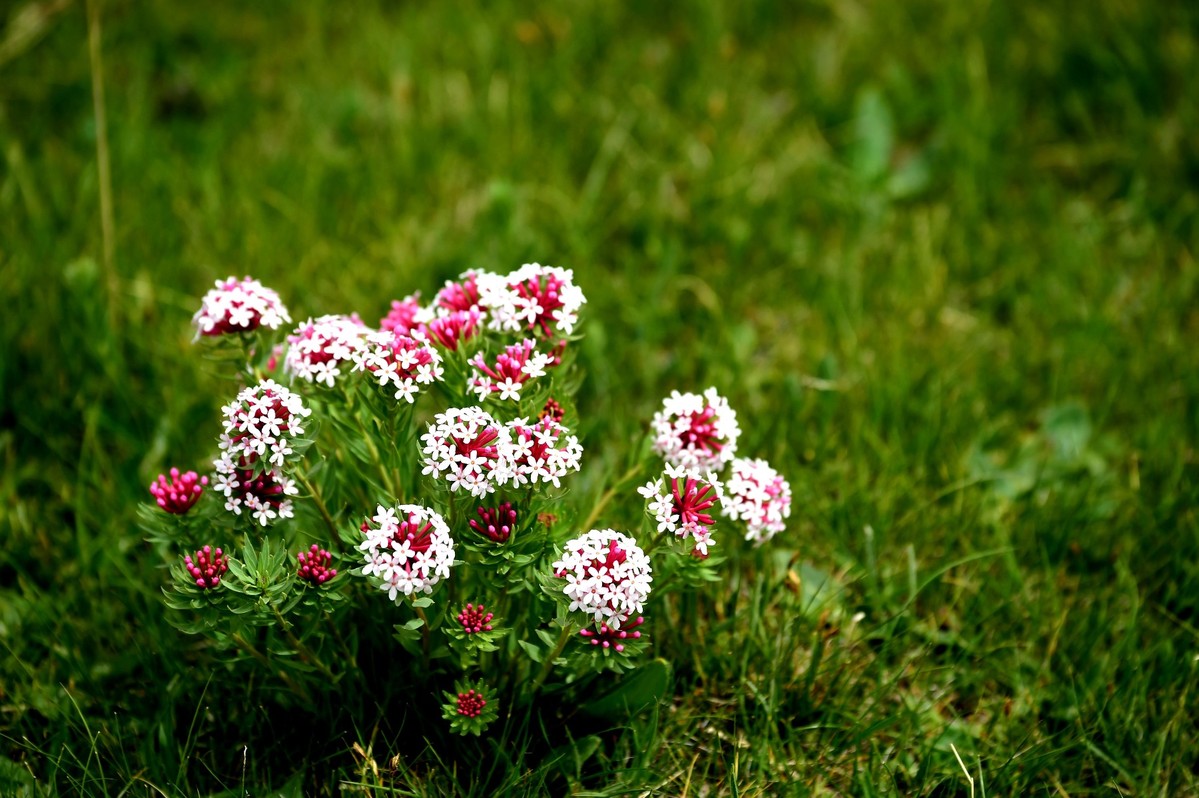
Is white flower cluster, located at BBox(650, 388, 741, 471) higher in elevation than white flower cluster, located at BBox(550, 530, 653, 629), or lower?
higher

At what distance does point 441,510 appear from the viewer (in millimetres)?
2115

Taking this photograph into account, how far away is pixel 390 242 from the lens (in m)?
3.84

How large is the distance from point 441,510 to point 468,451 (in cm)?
18

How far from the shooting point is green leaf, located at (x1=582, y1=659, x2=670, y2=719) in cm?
231

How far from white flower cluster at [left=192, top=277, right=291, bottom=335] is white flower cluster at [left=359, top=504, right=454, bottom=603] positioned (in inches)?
20.6

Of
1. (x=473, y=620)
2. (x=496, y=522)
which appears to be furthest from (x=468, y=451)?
(x=473, y=620)

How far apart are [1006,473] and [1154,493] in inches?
16.7

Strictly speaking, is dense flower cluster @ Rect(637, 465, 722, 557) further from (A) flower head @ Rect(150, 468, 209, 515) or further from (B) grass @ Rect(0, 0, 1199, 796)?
(A) flower head @ Rect(150, 468, 209, 515)

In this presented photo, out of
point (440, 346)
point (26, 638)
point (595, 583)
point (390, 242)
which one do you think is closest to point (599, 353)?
point (390, 242)

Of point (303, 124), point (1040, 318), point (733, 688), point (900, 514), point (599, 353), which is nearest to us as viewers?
point (733, 688)

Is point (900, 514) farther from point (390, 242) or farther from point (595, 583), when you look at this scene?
point (390, 242)

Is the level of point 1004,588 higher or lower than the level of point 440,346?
lower

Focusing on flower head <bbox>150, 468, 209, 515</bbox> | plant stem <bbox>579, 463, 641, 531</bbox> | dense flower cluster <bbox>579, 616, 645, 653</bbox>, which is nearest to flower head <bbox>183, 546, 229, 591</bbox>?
flower head <bbox>150, 468, 209, 515</bbox>

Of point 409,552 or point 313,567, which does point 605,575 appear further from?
point 313,567
